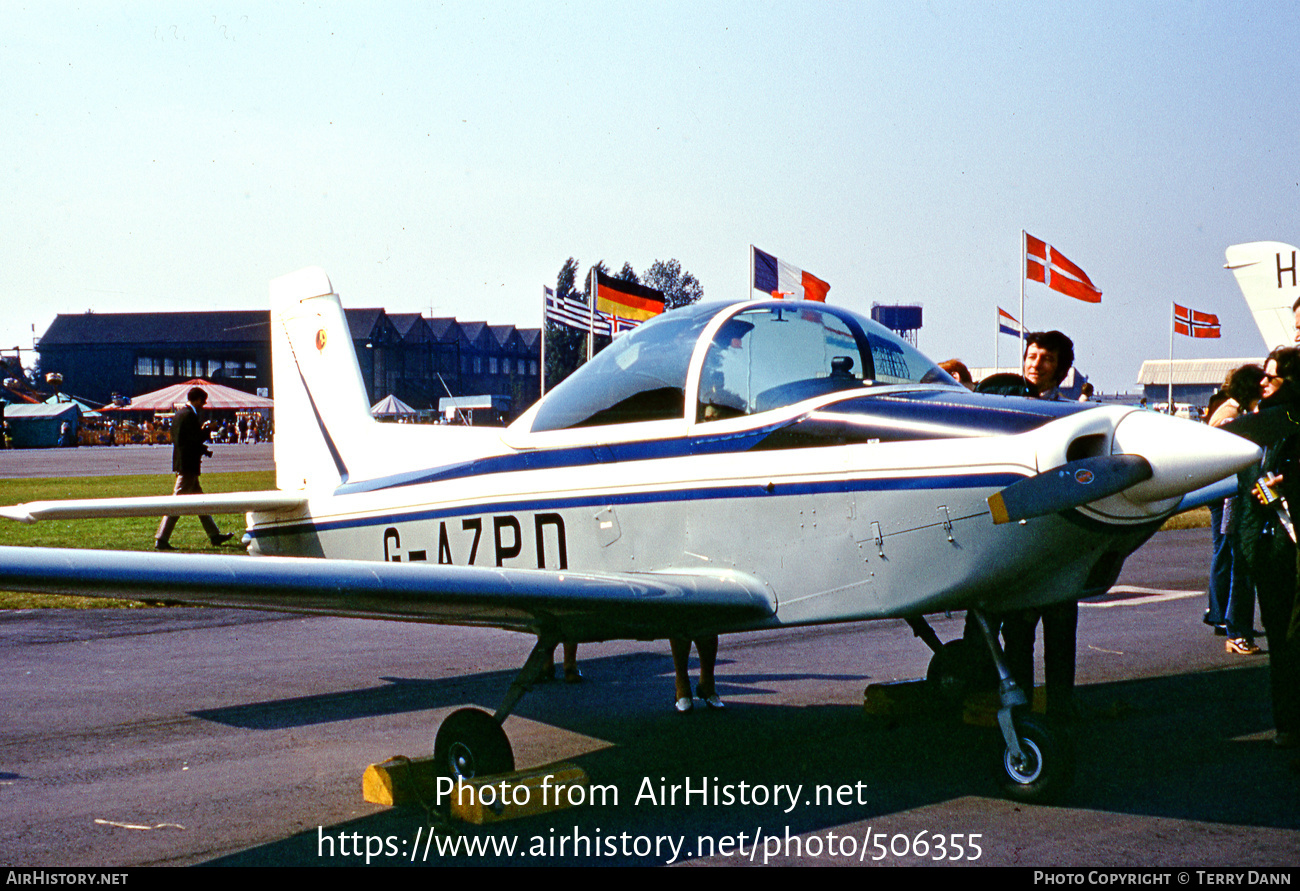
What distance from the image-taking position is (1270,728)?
579cm

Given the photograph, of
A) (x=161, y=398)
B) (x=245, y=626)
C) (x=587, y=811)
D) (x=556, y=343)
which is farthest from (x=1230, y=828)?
(x=556, y=343)

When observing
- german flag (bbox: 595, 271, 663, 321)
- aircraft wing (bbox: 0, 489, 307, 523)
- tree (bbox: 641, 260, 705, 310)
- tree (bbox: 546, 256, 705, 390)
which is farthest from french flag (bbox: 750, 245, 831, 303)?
tree (bbox: 641, 260, 705, 310)

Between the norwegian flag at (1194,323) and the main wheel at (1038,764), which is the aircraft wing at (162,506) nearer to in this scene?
the main wheel at (1038,764)

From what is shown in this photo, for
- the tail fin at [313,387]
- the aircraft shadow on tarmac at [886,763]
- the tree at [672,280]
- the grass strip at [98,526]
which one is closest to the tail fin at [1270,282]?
the aircraft shadow on tarmac at [886,763]

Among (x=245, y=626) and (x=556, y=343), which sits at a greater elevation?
(x=556, y=343)

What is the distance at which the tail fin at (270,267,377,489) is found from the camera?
7.32 metres

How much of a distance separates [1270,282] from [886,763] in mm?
15462

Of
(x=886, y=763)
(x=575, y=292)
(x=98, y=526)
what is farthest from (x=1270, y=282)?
(x=575, y=292)

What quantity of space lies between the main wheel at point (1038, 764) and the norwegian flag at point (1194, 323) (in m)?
33.0

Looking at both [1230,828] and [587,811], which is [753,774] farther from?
[1230,828]

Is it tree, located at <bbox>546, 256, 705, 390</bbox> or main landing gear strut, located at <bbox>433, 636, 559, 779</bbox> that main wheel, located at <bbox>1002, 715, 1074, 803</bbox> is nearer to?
main landing gear strut, located at <bbox>433, 636, 559, 779</bbox>

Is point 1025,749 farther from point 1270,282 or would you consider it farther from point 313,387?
point 1270,282

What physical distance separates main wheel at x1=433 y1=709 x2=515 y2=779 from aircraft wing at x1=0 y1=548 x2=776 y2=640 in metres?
0.44
